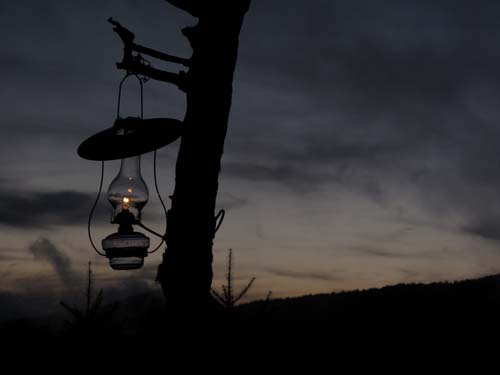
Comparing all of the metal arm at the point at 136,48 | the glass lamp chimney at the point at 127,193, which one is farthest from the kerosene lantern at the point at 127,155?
the metal arm at the point at 136,48

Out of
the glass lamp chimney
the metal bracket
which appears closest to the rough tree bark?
the metal bracket

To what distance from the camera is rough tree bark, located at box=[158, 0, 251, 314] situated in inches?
131

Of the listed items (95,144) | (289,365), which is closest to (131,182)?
(95,144)

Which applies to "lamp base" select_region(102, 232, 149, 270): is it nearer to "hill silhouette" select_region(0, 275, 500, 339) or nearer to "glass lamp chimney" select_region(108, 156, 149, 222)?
"glass lamp chimney" select_region(108, 156, 149, 222)

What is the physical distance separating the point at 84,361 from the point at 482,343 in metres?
7.74

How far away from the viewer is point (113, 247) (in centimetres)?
398

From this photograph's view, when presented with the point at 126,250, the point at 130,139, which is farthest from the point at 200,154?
the point at 126,250

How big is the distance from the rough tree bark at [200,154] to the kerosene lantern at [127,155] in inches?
12.2

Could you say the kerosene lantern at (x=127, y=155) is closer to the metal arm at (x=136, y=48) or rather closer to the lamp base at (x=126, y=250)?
the lamp base at (x=126, y=250)

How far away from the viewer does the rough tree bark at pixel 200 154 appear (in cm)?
332

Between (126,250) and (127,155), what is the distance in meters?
0.62

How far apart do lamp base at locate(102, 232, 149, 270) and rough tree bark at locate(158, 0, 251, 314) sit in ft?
1.99

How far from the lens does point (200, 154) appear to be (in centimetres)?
342

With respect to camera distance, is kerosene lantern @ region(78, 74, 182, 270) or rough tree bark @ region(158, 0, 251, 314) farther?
kerosene lantern @ region(78, 74, 182, 270)
